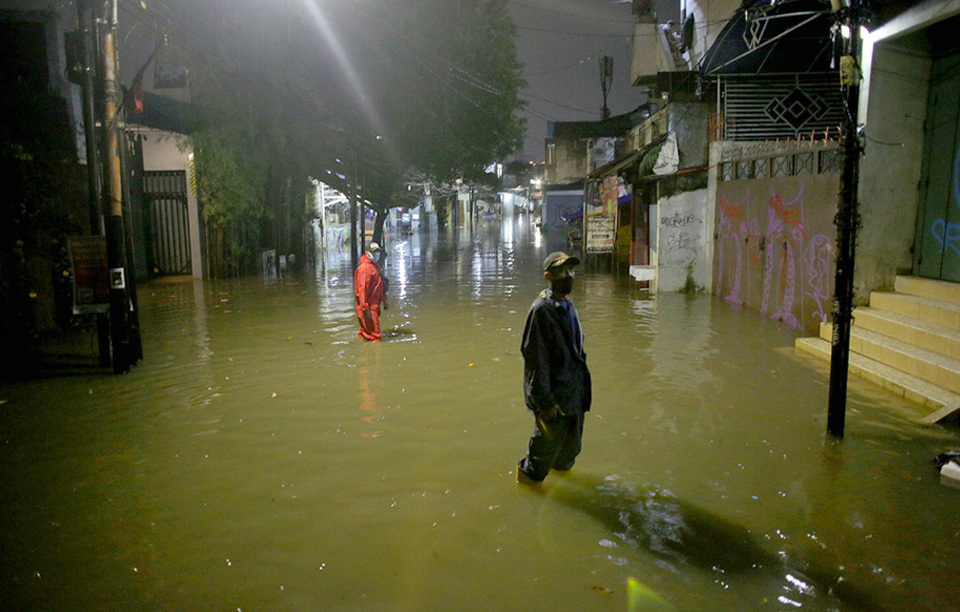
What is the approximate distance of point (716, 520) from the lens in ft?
13.9

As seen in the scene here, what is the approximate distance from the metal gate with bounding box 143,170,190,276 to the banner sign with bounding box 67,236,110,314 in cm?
1207

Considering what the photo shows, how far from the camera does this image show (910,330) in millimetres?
7562

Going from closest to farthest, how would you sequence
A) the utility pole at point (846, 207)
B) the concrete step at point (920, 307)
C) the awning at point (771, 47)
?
the utility pole at point (846, 207) < the concrete step at point (920, 307) < the awning at point (771, 47)

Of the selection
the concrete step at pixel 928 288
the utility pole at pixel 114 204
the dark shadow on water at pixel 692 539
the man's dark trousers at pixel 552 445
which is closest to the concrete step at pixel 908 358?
the concrete step at pixel 928 288

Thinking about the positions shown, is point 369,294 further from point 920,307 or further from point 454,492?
point 920,307

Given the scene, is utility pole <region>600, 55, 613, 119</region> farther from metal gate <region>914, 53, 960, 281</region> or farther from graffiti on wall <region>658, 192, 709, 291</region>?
metal gate <region>914, 53, 960, 281</region>

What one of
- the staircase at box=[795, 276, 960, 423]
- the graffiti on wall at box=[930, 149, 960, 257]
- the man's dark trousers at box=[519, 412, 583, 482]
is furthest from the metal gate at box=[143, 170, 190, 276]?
the graffiti on wall at box=[930, 149, 960, 257]

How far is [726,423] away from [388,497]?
3.45 m

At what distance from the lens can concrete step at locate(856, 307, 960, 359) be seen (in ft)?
22.6

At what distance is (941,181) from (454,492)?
792 centimetres

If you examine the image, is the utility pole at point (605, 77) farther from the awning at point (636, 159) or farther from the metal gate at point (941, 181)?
the metal gate at point (941, 181)

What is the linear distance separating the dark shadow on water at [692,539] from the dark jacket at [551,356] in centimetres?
72

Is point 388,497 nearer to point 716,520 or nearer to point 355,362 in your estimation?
point 716,520

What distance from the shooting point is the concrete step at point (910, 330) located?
6.89 metres
